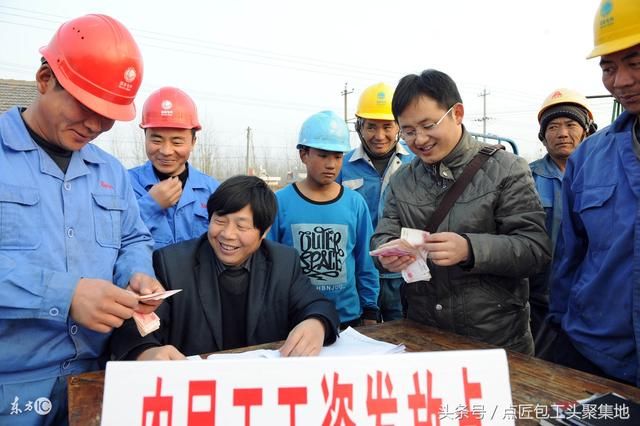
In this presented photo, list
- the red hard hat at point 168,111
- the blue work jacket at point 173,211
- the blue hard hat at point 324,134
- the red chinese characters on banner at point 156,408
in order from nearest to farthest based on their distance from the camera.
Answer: the red chinese characters on banner at point 156,408
the blue work jacket at point 173,211
the red hard hat at point 168,111
the blue hard hat at point 324,134

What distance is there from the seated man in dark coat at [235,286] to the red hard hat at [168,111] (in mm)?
844

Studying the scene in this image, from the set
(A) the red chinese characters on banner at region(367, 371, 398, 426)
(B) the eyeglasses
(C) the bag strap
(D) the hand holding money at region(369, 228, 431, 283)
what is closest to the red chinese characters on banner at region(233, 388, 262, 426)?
(A) the red chinese characters on banner at region(367, 371, 398, 426)

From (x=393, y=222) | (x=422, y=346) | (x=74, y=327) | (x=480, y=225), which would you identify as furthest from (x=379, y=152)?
(x=74, y=327)

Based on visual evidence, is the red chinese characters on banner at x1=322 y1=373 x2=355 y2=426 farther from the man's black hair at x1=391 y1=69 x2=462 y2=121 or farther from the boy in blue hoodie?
the boy in blue hoodie

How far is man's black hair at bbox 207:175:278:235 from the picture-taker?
197cm

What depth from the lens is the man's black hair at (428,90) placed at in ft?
6.68

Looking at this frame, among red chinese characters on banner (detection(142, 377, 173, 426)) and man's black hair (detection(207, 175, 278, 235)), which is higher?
man's black hair (detection(207, 175, 278, 235))

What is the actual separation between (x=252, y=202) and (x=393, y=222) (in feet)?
2.22

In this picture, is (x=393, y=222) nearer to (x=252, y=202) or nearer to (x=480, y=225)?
(x=480, y=225)

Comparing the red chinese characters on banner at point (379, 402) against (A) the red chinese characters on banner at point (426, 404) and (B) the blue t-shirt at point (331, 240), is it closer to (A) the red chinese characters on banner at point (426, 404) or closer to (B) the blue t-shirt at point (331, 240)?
(A) the red chinese characters on banner at point (426, 404)

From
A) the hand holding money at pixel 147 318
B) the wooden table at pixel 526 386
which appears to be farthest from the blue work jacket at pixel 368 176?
the hand holding money at pixel 147 318

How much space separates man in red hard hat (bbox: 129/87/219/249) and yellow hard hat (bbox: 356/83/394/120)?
126 cm

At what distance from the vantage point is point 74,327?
4.99 ft

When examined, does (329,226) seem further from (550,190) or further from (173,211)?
(550,190)
